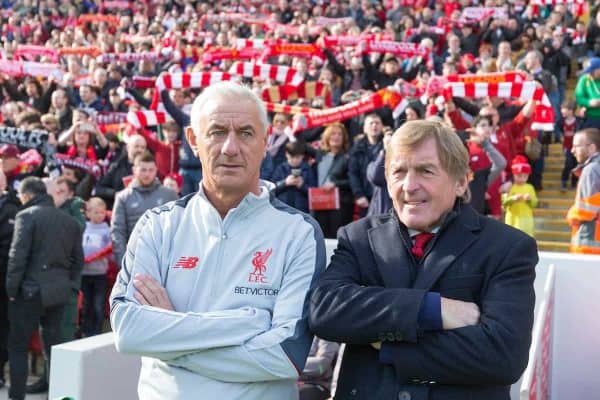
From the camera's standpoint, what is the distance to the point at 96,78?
15.3 metres

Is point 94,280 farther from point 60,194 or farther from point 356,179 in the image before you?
point 356,179

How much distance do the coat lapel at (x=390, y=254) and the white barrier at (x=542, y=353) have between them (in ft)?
1.66

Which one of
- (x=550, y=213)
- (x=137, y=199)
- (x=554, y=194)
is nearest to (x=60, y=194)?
(x=137, y=199)

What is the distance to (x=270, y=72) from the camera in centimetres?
1278

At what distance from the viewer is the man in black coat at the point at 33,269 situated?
7.00 meters

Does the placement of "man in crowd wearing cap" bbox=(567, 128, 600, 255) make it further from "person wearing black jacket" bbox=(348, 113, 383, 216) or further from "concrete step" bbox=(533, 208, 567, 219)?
"concrete step" bbox=(533, 208, 567, 219)

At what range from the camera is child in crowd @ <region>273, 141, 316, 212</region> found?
9312 mm

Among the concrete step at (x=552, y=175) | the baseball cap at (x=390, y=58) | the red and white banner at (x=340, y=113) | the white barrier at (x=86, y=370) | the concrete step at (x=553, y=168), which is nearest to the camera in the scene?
the white barrier at (x=86, y=370)

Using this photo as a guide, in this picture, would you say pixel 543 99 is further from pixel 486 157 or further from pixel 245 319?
pixel 245 319

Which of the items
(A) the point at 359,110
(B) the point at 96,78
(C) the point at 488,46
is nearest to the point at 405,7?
(C) the point at 488,46

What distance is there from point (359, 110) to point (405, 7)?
11076mm

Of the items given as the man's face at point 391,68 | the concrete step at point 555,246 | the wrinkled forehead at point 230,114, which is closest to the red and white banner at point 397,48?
the man's face at point 391,68

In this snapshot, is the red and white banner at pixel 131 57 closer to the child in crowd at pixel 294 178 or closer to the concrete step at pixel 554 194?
the concrete step at pixel 554 194

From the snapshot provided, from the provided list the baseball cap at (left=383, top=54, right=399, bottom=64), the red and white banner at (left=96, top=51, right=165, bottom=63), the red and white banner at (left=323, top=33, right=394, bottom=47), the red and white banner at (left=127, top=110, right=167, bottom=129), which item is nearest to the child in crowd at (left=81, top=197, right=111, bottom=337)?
the red and white banner at (left=127, top=110, right=167, bottom=129)
